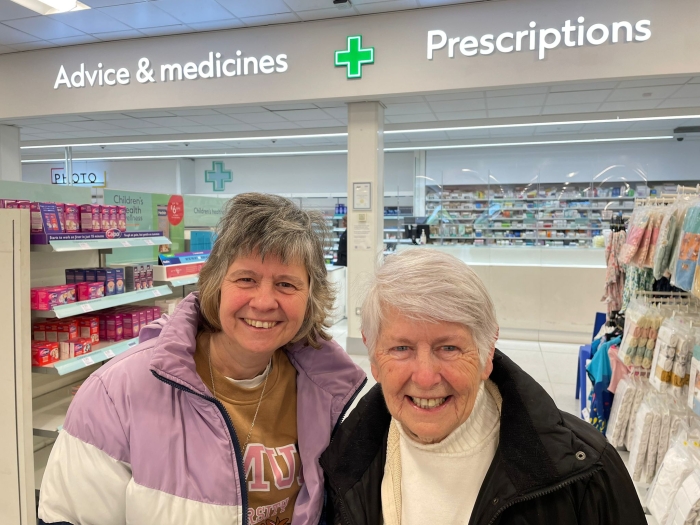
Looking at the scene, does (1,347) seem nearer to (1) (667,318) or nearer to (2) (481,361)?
(2) (481,361)

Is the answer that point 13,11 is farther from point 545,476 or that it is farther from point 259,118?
point 545,476

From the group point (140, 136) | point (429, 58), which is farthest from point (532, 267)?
point (140, 136)

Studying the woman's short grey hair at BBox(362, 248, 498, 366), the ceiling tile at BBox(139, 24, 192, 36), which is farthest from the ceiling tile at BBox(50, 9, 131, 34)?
the woman's short grey hair at BBox(362, 248, 498, 366)

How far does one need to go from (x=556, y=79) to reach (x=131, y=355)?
4.45 metres

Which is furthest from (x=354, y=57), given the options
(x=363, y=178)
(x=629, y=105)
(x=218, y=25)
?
(x=629, y=105)

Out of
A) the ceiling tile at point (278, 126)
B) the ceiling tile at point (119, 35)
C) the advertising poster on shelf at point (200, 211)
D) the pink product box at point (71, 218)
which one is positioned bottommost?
the pink product box at point (71, 218)

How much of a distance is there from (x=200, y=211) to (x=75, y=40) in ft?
10.0

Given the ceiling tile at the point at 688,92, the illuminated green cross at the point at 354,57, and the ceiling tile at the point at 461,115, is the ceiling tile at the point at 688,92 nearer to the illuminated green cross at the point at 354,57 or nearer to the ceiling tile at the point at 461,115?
the ceiling tile at the point at 461,115

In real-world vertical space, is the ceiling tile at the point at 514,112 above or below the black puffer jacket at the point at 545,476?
above

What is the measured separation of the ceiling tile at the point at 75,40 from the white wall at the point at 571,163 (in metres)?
7.40

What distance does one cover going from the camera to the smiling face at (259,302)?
1192 millimetres

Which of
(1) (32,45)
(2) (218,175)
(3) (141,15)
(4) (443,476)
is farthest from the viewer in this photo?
(2) (218,175)

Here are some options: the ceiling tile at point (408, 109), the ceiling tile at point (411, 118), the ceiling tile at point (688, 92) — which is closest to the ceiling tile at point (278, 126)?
the ceiling tile at point (411, 118)

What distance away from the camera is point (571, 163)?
10.3 metres
